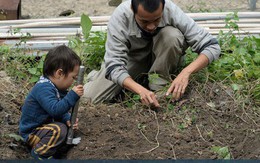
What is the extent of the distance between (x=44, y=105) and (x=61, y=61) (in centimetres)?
33

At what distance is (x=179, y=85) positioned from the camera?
18.0ft

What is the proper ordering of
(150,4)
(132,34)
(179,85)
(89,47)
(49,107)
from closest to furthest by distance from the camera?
(49,107)
(150,4)
(179,85)
(132,34)
(89,47)

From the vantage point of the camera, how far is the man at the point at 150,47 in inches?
212

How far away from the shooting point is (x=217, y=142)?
5145 millimetres

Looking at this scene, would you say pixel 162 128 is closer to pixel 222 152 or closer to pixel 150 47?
pixel 222 152

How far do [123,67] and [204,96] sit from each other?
715 millimetres

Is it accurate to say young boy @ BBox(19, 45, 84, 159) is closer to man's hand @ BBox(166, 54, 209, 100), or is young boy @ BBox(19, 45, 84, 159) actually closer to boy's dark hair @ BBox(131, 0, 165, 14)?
boy's dark hair @ BBox(131, 0, 165, 14)

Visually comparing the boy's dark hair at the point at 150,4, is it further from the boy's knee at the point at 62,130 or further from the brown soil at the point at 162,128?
the boy's knee at the point at 62,130

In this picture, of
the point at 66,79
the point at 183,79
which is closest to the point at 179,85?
the point at 183,79

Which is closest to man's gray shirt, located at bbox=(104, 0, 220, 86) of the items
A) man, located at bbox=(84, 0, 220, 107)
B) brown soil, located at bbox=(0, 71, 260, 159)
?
man, located at bbox=(84, 0, 220, 107)

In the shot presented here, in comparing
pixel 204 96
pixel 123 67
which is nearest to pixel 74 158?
pixel 123 67

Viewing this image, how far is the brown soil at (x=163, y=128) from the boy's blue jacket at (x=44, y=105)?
0.69 ft

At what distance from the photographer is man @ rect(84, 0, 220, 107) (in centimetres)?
539

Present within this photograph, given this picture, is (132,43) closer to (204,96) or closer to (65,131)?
(204,96)
